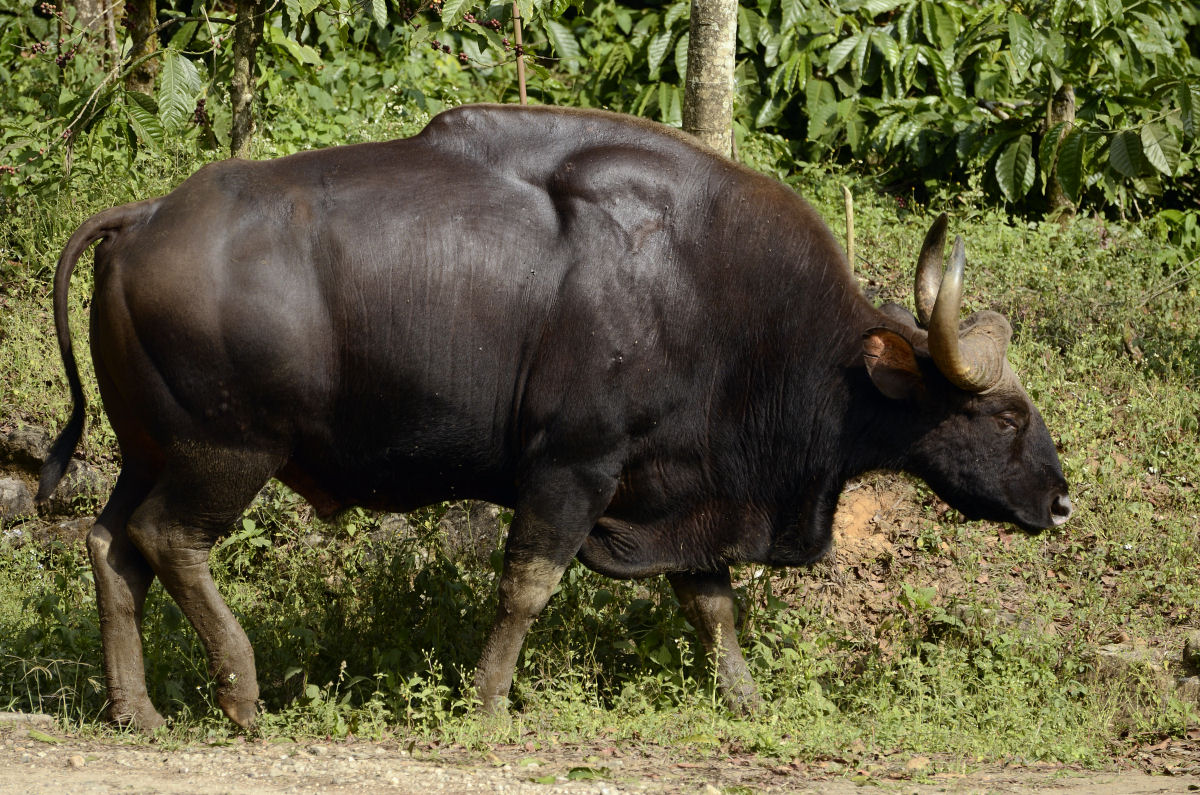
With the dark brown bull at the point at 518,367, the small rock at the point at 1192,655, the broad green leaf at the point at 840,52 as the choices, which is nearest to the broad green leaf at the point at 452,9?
the dark brown bull at the point at 518,367

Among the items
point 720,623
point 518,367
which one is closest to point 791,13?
point 720,623

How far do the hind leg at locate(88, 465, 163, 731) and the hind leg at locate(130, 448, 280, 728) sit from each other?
206mm

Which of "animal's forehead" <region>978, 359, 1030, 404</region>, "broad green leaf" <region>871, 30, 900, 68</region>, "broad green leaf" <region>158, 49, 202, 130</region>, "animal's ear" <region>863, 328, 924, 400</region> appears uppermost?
"broad green leaf" <region>871, 30, 900, 68</region>

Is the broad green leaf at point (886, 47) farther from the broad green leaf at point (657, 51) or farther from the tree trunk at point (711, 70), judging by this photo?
the tree trunk at point (711, 70)

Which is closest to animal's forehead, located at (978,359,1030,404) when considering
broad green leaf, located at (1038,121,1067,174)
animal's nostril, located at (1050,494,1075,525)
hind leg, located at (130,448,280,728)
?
animal's nostril, located at (1050,494,1075,525)

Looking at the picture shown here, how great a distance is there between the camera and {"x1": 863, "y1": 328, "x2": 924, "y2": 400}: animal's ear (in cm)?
511

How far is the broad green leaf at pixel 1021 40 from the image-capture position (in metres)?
9.31

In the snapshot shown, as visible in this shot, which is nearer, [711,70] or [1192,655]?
[1192,655]

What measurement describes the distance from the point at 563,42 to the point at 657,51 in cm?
117

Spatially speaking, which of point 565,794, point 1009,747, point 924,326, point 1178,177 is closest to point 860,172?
point 1178,177

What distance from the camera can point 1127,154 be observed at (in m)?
9.04

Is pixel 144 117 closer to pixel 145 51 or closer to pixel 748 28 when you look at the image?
pixel 145 51

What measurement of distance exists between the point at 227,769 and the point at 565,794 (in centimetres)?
118

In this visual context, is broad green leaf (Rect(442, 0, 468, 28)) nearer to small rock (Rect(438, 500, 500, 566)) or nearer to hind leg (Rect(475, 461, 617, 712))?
hind leg (Rect(475, 461, 617, 712))
